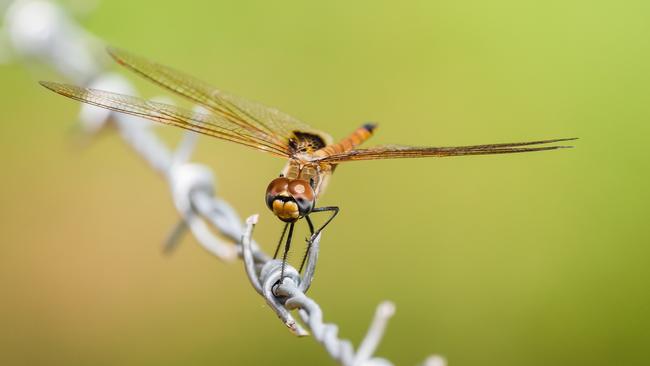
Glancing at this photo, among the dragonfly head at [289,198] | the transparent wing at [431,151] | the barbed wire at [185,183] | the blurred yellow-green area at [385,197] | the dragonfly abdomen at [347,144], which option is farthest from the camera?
the blurred yellow-green area at [385,197]

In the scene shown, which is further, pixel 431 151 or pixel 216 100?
pixel 216 100

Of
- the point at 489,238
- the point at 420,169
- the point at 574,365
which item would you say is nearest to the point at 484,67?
the point at 420,169

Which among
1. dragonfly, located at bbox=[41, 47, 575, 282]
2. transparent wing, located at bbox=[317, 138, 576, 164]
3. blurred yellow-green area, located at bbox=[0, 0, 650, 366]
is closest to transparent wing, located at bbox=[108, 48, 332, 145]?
dragonfly, located at bbox=[41, 47, 575, 282]

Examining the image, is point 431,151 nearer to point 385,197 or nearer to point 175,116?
point 175,116

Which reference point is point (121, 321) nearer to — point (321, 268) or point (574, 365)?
point (321, 268)

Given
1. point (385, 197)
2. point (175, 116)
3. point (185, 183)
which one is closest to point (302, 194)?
point (185, 183)

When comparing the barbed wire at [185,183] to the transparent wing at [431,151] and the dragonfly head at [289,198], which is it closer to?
the dragonfly head at [289,198]

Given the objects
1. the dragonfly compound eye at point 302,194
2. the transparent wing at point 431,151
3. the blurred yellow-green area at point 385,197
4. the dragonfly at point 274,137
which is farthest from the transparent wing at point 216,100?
the blurred yellow-green area at point 385,197
